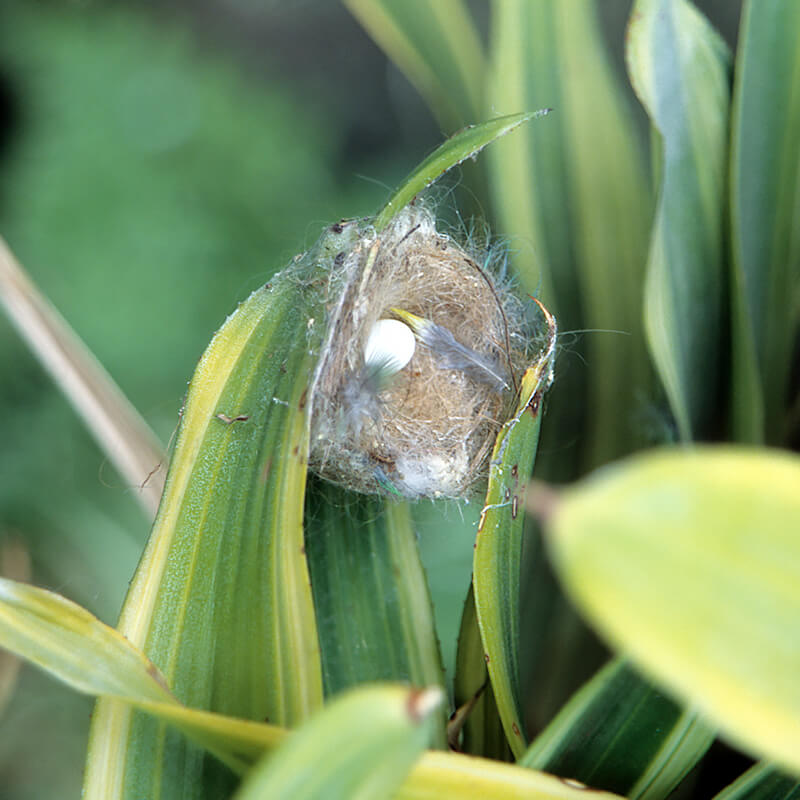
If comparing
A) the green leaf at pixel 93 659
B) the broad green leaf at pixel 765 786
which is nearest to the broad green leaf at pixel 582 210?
the broad green leaf at pixel 765 786

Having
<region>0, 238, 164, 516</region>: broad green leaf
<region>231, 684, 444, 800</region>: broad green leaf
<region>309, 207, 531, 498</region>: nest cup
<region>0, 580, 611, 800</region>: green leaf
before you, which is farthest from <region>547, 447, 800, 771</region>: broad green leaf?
<region>0, 238, 164, 516</region>: broad green leaf

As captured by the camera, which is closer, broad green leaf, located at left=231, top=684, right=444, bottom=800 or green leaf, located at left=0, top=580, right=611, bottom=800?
broad green leaf, located at left=231, top=684, right=444, bottom=800

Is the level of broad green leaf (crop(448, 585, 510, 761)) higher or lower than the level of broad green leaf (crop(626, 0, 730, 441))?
lower

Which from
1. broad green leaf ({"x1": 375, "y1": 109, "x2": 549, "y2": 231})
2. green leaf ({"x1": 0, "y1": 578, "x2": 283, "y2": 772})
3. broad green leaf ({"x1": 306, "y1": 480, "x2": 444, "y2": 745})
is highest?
broad green leaf ({"x1": 375, "y1": 109, "x2": 549, "y2": 231})

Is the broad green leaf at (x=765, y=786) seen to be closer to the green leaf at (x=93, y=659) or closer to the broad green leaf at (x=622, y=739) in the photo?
the broad green leaf at (x=622, y=739)

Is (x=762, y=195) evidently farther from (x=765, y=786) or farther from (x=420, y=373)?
(x=765, y=786)

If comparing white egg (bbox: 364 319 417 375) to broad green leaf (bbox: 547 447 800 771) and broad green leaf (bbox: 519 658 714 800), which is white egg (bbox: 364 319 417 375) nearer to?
broad green leaf (bbox: 519 658 714 800)
